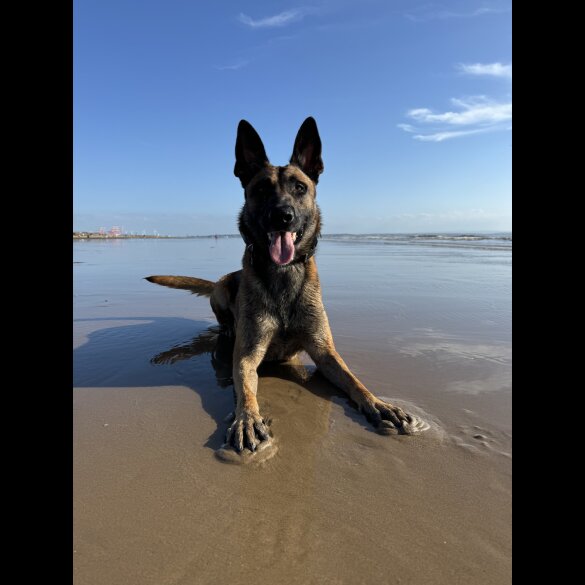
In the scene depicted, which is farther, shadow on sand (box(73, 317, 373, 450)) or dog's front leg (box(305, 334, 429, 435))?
shadow on sand (box(73, 317, 373, 450))

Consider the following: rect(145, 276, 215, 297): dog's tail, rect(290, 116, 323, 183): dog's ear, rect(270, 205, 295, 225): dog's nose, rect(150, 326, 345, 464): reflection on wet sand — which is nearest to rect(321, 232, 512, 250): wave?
rect(145, 276, 215, 297): dog's tail

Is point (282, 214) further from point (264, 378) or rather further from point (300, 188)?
point (264, 378)

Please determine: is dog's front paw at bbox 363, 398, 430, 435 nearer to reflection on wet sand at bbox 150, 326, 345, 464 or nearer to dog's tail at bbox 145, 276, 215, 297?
reflection on wet sand at bbox 150, 326, 345, 464

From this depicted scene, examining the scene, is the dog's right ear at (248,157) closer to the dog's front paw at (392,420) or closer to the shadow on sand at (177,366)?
the shadow on sand at (177,366)

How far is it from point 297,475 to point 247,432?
483 millimetres

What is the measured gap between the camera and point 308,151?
4156 mm

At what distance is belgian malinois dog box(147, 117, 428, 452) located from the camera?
3.15 m

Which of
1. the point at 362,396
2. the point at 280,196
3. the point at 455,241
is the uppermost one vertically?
the point at 455,241

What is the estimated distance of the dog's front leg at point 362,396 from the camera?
7.81 feet

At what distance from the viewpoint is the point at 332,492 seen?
1704mm

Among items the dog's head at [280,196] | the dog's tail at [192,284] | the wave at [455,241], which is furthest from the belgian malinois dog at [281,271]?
the wave at [455,241]

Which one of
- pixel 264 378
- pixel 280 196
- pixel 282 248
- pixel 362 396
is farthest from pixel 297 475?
pixel 280 196
